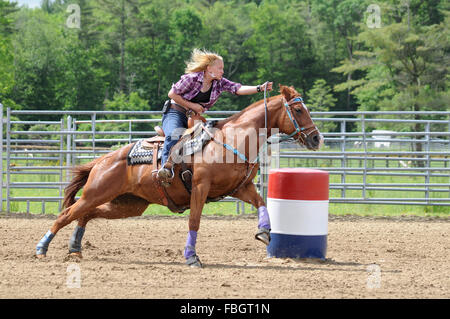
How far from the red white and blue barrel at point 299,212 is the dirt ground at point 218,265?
181 mm

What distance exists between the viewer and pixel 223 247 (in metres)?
8.83

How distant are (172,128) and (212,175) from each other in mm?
778

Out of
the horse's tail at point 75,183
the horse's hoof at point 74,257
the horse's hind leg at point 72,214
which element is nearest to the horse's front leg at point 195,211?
the horse's hind leg at point 72,214

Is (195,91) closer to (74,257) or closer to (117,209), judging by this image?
(117,209)

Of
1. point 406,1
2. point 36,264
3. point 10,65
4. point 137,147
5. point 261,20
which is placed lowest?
point 36,264

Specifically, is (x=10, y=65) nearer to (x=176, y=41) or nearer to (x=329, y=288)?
(x=176, y=41)

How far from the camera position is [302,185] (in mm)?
7402

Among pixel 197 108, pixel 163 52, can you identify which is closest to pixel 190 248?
pixel 197 108

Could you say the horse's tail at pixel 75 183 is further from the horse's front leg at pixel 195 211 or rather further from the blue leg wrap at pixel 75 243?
the horse's front leg at pixel 195 211

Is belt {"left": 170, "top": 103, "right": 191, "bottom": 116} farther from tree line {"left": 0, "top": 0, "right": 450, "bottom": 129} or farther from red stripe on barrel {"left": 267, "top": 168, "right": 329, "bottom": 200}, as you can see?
tree line {"left": 0, "top": 0, "right": 450, "bottom": 129}

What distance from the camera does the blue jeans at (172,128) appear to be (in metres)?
7.34

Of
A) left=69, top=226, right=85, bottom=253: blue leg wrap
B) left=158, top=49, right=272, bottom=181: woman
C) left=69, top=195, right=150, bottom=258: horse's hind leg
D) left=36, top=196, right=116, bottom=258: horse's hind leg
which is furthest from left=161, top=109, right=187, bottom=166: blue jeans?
left=69, top=226, right=85, bottom=253: blue leg wrap

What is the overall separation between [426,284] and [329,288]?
101cm

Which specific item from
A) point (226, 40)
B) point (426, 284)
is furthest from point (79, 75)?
point (426, 284)
